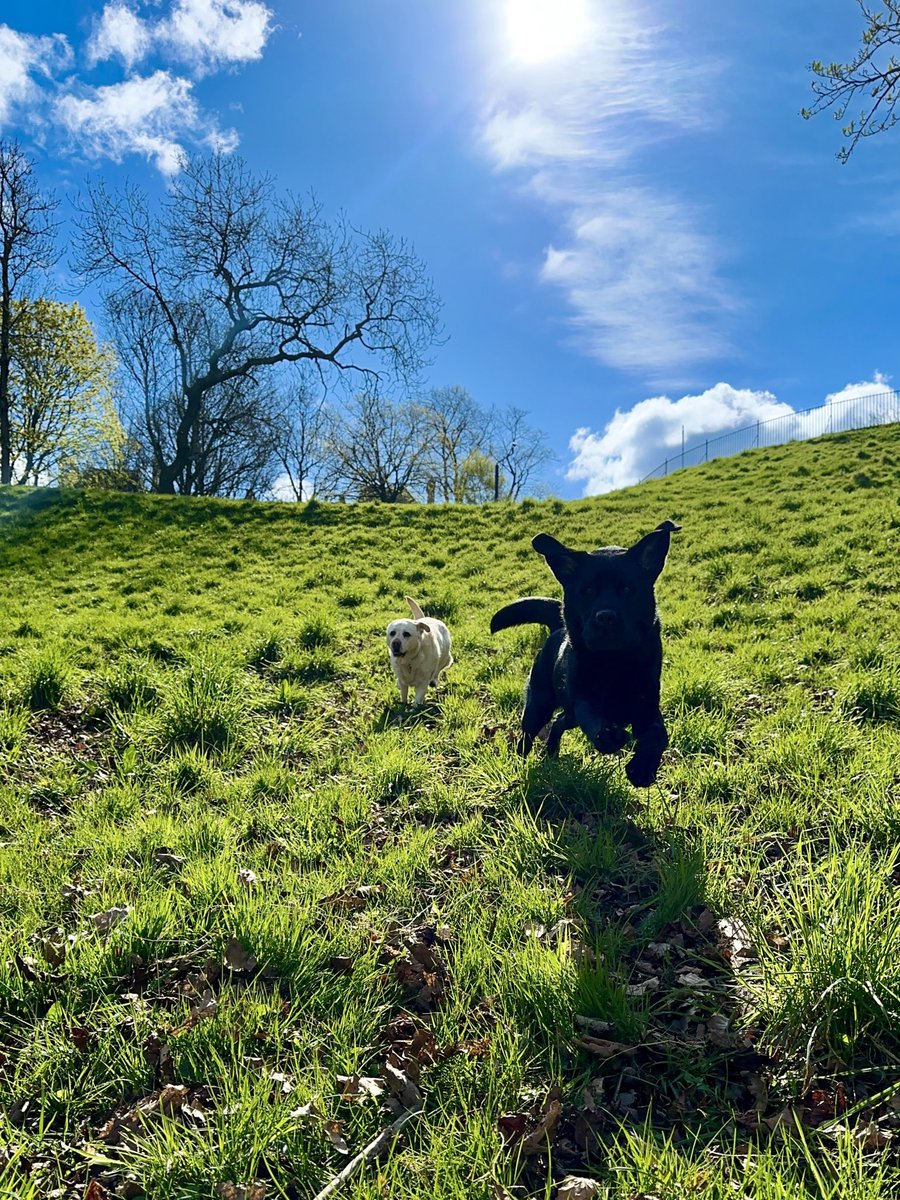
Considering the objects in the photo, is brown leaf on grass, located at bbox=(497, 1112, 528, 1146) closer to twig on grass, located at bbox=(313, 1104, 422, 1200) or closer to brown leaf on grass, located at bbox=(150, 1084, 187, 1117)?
twig on grass, located at bbox=(313, 1104, 422, 1200)

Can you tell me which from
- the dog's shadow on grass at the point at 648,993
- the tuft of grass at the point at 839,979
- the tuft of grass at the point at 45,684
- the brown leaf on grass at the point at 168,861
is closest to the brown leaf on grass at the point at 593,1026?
the dog's shadow on grass at the point at 648,993

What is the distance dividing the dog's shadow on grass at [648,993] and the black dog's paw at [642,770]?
0.25 m

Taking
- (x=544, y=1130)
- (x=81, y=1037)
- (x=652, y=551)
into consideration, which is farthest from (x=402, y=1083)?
(x=652, y=551)

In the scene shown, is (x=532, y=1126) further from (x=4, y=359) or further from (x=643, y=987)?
(x=4, y=359)

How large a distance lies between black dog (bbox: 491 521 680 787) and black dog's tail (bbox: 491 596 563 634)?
84cm

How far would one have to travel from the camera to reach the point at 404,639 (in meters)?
7.35

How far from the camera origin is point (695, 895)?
3.27 m

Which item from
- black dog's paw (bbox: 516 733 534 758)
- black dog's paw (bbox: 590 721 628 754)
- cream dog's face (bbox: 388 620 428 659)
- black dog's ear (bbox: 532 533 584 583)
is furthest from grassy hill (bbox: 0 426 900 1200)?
black dog's ear (bbox: 532 533 584 583)

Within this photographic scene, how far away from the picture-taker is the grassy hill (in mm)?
2117

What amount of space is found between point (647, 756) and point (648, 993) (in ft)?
5.18

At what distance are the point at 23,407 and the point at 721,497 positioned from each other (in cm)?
3154

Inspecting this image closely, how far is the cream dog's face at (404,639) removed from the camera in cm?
732

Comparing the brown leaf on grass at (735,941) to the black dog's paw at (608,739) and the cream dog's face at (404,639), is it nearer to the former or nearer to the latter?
the black dog's paw at (608,739)

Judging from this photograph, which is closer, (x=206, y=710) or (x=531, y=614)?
(x=531, y=614)
